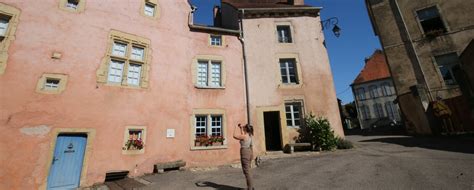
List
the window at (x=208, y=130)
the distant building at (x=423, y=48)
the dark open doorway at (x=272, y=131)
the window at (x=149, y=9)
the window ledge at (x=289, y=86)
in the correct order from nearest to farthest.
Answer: the window at (x=208, y=130), the window at (x=149, y=9), the window ledge at (x=289, y=86), the dark open doorway at (x=272, y=131), the distant building at (x=423, y=48)

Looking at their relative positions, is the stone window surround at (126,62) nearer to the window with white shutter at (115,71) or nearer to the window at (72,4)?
the window with white shutter at (115,71)

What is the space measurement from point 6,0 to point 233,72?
9.08 m

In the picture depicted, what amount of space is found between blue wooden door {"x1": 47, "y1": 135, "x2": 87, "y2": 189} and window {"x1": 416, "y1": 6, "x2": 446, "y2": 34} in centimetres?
2009

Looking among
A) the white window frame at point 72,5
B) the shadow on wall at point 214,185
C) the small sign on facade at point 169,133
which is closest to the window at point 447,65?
the shadow on wall at point 214,185

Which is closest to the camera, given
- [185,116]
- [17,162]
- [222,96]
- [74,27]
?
[17,162]

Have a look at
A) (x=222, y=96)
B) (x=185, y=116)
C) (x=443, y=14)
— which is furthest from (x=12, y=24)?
(x=443, y=14)

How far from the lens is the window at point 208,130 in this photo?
10.4 m

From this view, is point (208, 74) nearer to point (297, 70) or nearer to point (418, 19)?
point (297, 70)

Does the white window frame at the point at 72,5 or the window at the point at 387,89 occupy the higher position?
the window at the point at 387,89

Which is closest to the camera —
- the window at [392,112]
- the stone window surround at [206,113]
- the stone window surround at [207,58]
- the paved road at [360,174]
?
the paved road at [360,174]

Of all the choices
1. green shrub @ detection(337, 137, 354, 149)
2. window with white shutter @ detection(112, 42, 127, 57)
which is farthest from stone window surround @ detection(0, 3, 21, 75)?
green shrub @ detection(337, 137, 354, 149)

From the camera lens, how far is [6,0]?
299 inches

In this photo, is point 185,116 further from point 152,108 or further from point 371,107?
point 371,107

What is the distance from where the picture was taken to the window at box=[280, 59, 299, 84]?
1272 cm
